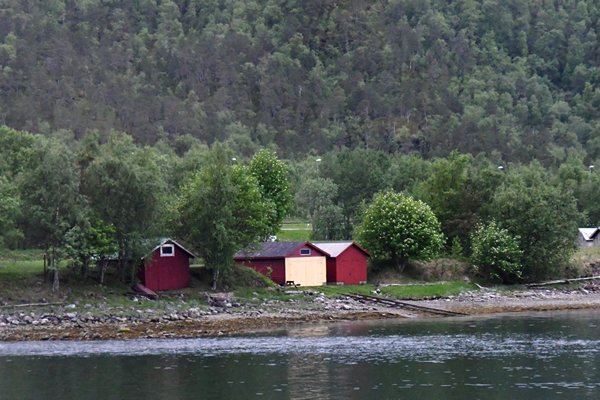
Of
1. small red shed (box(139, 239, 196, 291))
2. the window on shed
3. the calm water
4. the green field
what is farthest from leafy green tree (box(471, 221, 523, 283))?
the window on shed

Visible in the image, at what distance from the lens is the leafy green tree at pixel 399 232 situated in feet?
293

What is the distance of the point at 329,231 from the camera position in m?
114

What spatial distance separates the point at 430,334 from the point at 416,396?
66.8ft

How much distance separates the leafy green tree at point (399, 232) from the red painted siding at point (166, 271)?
17304 millimetres

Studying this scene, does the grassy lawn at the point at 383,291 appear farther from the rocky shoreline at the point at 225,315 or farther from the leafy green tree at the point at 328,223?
the leafy green tree at the point at 328,223

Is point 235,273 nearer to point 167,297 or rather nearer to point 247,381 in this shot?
point 167,297

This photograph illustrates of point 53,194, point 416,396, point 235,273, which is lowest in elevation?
point 416,396

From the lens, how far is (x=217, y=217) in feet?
261

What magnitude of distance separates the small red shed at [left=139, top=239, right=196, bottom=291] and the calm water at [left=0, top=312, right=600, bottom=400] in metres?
14.5

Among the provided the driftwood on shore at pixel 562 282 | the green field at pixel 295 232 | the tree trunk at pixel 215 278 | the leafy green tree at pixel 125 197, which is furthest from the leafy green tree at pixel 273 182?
the driftwood on shore at pixel 562 282

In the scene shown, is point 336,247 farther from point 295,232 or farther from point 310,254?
point 295,232

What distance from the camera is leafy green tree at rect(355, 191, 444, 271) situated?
89.3 meters

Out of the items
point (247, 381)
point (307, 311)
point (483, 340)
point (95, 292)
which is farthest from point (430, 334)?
point (95, 292)

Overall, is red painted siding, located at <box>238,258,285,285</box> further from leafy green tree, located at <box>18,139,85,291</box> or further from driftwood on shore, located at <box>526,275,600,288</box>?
driftwood on shore, located at <box>526,275,600,288</box>
